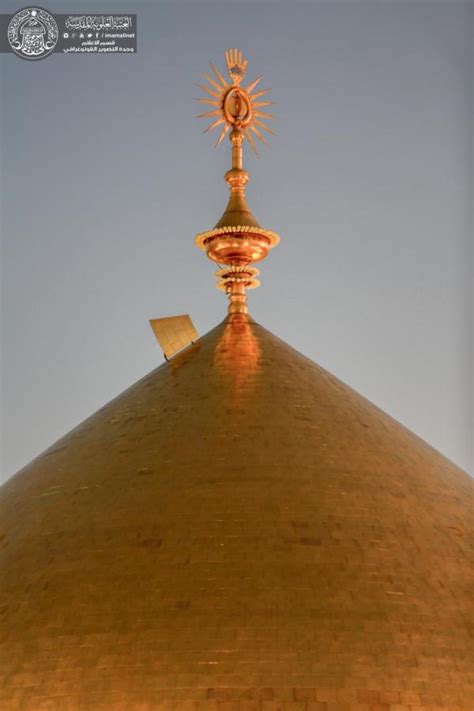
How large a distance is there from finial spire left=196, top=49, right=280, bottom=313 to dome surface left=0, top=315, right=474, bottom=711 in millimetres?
1912

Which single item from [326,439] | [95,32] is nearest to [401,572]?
[326,439]

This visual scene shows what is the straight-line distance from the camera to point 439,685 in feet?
28.1

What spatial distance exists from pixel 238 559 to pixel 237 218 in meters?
5.49

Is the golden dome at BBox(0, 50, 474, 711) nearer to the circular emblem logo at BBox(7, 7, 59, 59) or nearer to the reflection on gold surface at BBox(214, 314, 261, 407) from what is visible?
the reflection on gold surface at BBox(214, 314, 261, 407)

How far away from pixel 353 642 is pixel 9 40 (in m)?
7.14

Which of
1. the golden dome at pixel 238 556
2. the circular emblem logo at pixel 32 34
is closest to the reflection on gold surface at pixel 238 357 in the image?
the golden dome at pixel 238 556

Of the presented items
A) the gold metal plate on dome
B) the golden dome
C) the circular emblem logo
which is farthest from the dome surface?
the circular emblem logo

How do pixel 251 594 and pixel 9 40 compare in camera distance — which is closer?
pixel 251 594

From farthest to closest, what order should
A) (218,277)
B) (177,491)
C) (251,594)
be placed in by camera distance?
1. (218,277)
2. (177,491)
3. (251,594)

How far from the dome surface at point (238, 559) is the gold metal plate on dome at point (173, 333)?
974 mm

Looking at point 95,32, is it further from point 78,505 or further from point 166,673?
point 166,673

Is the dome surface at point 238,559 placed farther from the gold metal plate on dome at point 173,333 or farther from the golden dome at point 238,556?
the gold metal plate on dome at point 173,333

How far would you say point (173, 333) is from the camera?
13.4m

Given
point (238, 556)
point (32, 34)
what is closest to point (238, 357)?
point (238, 556)
